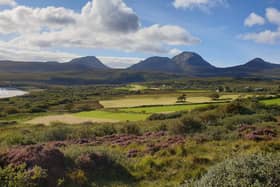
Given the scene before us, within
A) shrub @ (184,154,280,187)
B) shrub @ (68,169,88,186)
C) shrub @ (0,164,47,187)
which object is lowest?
shrub @ (68,169,88,186)

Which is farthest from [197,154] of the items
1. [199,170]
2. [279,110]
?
[279,110]

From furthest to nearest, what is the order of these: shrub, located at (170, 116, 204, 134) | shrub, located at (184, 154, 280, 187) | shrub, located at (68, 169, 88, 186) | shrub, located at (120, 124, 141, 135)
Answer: shrub, located at (120, 124, 141, 135) < shrub, located at (170, 116, 204, 134) < shrub, located at (68, 169, 88, 186) < shrub, located at (184, 154, 280, 187)

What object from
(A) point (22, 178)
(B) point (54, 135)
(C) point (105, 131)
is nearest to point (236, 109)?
(C) point (105, 131)

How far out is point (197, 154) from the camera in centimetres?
1387

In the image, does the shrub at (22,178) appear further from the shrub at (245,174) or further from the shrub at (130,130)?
the shrub at (130,130)


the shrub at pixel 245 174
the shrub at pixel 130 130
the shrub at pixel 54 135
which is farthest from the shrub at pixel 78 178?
the shrub at pixel 130 130

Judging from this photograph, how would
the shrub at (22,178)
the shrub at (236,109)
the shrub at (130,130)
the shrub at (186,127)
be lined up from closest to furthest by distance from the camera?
the shrub at (22,178) → the shrub at (186,127) → the shrub at (130,130) → the shrub at (236,109)

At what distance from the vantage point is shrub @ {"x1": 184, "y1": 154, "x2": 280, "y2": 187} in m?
6.67

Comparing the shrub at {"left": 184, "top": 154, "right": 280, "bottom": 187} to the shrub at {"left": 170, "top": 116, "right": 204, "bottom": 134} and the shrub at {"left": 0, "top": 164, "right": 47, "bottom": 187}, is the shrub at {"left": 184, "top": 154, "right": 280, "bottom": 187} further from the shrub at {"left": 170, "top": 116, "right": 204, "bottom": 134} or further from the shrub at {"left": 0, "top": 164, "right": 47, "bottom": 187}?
the shrub at {"left": 170, "top": 116, "right": 204, "bottom": 134}

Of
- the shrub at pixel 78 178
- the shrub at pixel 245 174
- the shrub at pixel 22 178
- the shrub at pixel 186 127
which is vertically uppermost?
the shrub at pixel 245 174

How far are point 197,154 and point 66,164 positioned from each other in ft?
19.1

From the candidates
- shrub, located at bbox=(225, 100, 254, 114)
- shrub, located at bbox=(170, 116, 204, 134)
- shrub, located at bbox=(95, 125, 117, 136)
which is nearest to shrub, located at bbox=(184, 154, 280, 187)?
shrub, located at bbox=(170, 116, 204, 134)

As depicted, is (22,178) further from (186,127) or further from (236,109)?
(236,109)

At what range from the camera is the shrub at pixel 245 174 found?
6670 mm
